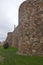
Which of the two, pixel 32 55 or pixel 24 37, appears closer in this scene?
pixel 32 55

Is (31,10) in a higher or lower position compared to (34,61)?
higher

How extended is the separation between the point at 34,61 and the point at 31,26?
3.28 metres

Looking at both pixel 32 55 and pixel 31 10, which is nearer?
pixel 32 55

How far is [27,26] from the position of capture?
15234 mm

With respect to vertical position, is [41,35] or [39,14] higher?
[39,14]

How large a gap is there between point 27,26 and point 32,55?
213cm

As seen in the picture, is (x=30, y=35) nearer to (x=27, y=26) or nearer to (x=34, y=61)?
(x=27, y=26)

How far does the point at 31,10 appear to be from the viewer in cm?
1536

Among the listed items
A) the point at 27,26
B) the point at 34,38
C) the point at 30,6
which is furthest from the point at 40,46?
the point at 30,6

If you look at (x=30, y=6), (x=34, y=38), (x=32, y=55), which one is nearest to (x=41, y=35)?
(x=34, y=38)

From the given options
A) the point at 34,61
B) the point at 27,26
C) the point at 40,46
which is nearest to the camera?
the point at 34,61

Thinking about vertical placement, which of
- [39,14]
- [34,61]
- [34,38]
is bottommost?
[34,61]

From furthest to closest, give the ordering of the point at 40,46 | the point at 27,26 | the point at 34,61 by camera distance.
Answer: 1. the point at 27,26
2. the point at 40,46
3. the point at 34,61

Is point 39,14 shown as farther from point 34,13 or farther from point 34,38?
point 34,38
